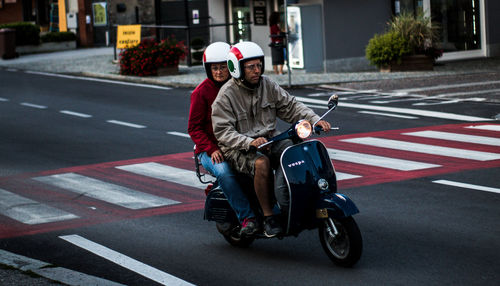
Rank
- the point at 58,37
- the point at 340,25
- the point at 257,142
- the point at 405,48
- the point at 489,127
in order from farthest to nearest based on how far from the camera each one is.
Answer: the point at 58,37, the point at 340,25, the point at 405,48, the point at 489,127, the point at 257,142

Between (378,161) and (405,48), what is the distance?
42.9ft

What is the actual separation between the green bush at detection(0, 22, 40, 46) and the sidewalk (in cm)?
430

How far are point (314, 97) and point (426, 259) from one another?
13.0 meters

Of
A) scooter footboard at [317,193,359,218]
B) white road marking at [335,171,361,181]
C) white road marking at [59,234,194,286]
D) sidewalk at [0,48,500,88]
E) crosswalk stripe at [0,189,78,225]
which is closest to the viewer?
scooter footboard at [317,193,359,218]

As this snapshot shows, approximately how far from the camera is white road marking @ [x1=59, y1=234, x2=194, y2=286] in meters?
6.56

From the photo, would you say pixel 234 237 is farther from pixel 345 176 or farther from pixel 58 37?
pixel 58 37

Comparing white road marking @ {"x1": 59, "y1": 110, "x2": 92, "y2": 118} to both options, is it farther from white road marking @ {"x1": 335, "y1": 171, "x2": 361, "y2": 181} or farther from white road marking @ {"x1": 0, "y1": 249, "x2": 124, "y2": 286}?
white road marking @ {"x1": 0, "y1": 249, "x2": 124, "y2": 286}

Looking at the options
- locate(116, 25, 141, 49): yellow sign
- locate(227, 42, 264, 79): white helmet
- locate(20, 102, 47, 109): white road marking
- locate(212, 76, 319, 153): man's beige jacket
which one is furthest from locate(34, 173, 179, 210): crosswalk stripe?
locate(116, 25, 141, 49): yellow sign

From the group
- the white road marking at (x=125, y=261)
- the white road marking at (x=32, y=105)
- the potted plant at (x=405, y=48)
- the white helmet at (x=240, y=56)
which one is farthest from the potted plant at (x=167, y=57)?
the white helmet at (x=240, y=56)

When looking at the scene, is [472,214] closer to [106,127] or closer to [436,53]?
[106,127]

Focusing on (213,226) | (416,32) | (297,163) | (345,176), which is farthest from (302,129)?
(416,32)

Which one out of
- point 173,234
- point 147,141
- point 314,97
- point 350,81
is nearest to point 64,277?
point 173,234

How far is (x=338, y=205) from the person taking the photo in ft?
20.9

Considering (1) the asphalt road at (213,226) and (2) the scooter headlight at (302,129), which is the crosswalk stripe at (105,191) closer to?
(1) the asphalt road at (213,226)
